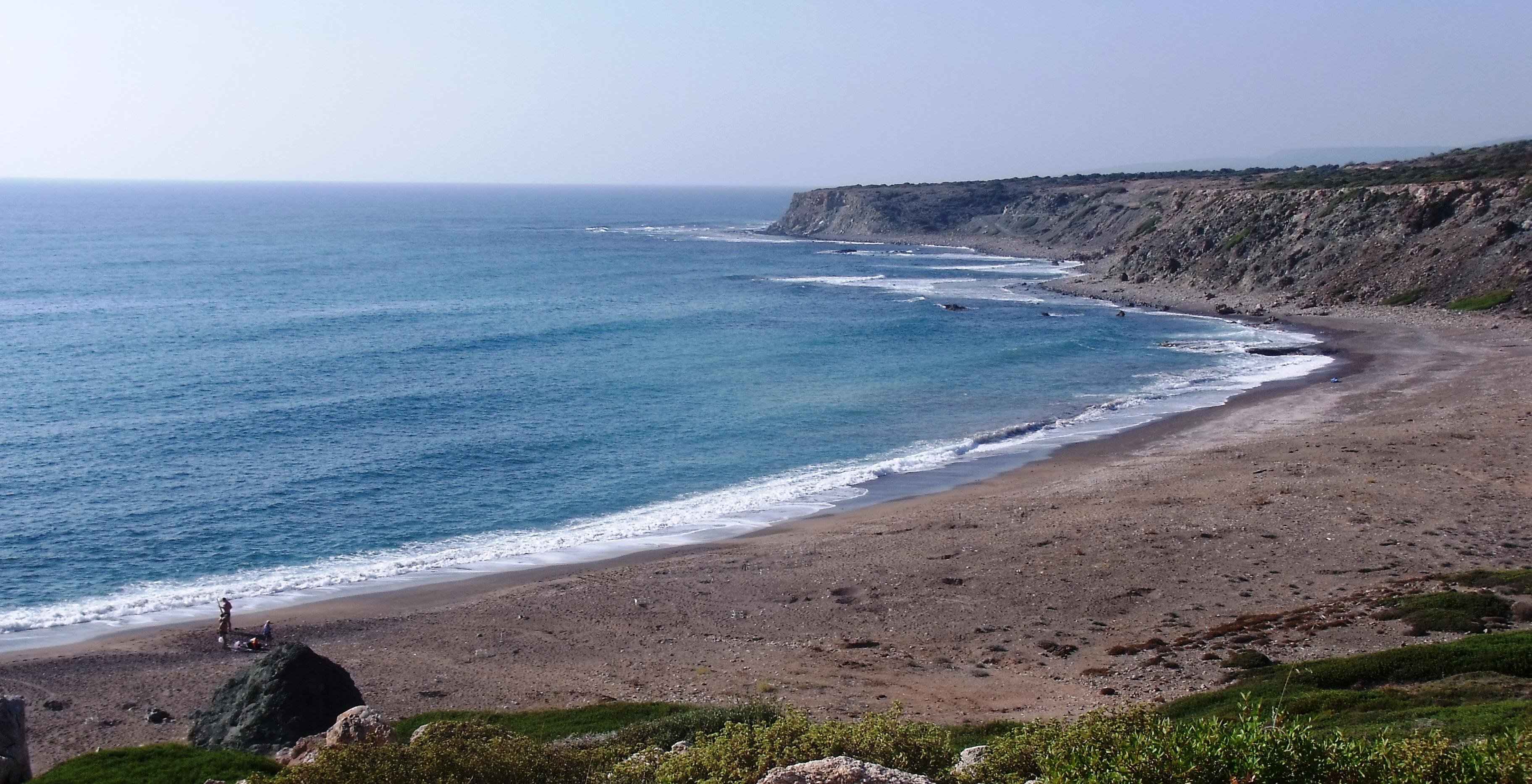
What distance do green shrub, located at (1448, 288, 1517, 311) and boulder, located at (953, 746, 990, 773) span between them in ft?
222

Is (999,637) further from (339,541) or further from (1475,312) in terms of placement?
(1475,312)

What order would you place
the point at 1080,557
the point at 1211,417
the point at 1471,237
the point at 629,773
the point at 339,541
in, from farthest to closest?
the point at 1471,237, the point at 1211,417, the point at 339,541, the point at 1080,557, the point at 629,773

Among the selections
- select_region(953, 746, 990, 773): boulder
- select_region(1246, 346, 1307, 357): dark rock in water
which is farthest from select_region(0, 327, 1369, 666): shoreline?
select_region(1246, 346, 1307, 357): dark rock in water

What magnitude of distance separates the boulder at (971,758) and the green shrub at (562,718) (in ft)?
19.7

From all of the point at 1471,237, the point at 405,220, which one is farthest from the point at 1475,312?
the point at 405,220

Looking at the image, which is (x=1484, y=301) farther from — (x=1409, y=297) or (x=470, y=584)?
(x=470, y=584)

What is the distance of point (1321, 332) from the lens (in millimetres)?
65875

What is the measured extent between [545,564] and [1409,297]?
2577 inches

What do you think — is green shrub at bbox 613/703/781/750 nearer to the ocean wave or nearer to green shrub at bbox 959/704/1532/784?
green shrub at bbox 959/704/1532/784

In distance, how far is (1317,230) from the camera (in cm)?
8181

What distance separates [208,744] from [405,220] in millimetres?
185827

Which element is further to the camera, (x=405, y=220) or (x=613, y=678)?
(x=405, y=220)

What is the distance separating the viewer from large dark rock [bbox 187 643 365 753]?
59.8 feet

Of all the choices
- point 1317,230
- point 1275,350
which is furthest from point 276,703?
point 1317,230
